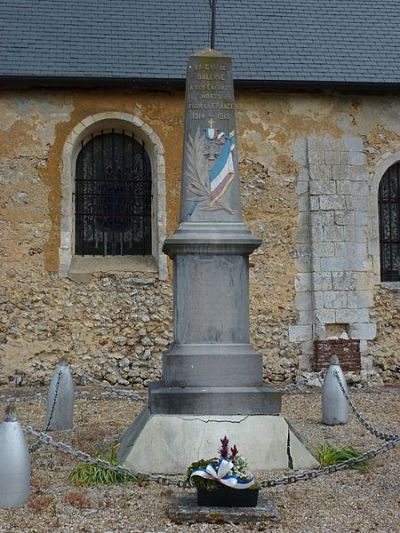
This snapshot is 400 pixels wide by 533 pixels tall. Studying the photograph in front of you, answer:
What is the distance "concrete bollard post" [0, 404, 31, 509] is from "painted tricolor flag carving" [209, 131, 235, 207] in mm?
2473

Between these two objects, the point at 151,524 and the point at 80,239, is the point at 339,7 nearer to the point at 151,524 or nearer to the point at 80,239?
the point at 80,239

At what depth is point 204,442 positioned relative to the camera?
15.9 ft

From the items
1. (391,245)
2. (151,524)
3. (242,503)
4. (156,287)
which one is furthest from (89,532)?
(391,245)

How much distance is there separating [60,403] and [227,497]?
10.8 ft

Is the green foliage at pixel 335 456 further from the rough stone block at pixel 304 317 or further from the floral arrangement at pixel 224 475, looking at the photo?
the rough stone block at pixel 304 317

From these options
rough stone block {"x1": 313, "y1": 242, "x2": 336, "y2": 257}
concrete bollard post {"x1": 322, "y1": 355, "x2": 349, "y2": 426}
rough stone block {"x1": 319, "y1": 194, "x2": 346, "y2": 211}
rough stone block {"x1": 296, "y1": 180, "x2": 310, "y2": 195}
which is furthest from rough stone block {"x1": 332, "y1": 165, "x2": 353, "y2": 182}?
concrete bollard post {"x1": 322, "y1": 355, "x2": 349, "y2": 426}

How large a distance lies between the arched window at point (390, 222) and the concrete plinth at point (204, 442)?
21.6ft

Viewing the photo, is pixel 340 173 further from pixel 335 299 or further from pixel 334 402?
pixel 334 402

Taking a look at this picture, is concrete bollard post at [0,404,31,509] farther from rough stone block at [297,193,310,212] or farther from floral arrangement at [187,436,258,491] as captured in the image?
rough stone block at [297,193,310,212]

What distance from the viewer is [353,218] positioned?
34.7 ft

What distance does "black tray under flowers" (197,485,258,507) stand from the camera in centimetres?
385

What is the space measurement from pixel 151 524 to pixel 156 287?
6574mm

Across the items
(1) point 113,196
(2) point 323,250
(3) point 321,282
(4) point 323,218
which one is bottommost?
(3) point 321,282

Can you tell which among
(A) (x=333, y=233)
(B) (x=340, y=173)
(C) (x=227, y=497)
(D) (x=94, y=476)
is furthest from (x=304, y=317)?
(C) (x=227, y=497)
